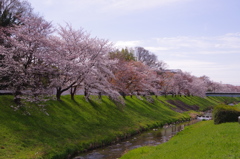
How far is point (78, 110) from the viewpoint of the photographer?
32.4 metres

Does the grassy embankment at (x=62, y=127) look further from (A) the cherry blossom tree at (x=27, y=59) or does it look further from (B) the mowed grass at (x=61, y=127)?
(A) the cherry blossom tree at (x=27, y=59)

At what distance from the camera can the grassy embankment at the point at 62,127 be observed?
1930cm

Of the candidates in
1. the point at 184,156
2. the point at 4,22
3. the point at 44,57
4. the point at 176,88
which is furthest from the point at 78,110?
the point at 176,88

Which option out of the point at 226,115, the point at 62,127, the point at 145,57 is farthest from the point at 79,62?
the point at 145,57

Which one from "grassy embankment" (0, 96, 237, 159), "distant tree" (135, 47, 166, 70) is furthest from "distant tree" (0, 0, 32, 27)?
"distant tree" (135, 47, 166, 70)

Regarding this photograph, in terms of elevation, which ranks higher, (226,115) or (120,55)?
(120,55)

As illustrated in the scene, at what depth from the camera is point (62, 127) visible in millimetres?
25438

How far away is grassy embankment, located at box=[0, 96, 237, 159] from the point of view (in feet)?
63.3

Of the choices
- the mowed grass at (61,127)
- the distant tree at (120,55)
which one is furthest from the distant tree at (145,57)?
the mowed grass at (61,127)

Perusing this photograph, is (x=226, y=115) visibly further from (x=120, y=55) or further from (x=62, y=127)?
(x=120, y=55)

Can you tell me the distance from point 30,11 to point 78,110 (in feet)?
70.1

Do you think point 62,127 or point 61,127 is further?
point 62,127

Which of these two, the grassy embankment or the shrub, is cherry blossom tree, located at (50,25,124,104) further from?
the shrub

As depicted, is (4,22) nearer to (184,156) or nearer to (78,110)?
(78,110)
